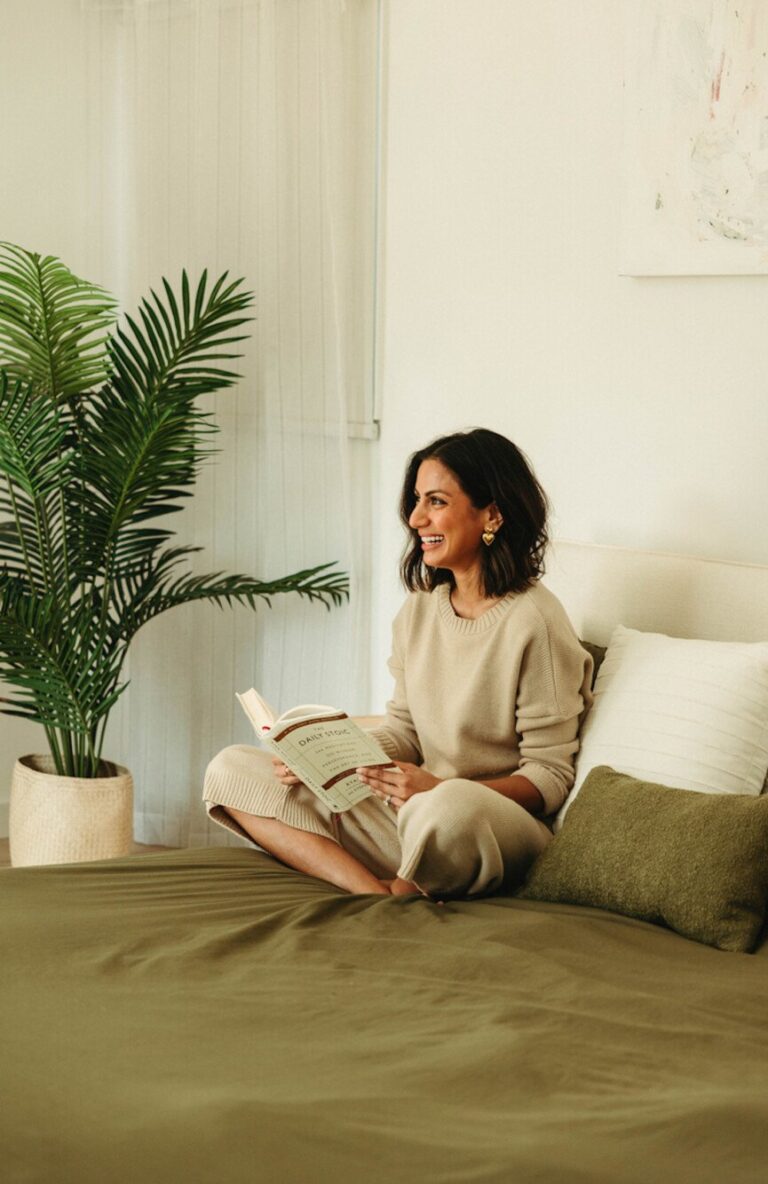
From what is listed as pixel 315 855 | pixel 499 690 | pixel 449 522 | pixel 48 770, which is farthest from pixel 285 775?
pixel 48 770

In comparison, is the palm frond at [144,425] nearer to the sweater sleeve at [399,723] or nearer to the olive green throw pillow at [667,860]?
the sweater sleeve at [399,723]

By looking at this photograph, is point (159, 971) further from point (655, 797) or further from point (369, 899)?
point (655, 797)

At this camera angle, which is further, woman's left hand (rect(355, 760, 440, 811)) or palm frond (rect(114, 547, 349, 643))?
palm frond (rect(114, 547, 349, 643))

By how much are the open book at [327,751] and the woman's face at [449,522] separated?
0.39 m

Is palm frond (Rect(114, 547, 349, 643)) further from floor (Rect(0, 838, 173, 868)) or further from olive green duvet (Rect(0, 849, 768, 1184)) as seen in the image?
olive green duvet (Rect(0, 849, 768, 1184))

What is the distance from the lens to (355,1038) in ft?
4.89

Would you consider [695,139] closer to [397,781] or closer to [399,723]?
[399,723]

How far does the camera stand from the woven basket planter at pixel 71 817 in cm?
316

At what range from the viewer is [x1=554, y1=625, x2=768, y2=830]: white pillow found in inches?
84.7

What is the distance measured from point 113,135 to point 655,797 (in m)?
2.46

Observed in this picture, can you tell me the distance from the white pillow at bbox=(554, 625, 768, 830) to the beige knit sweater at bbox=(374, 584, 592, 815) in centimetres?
6

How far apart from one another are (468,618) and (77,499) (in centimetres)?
112

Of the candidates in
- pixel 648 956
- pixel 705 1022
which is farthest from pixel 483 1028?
pixel 648 956

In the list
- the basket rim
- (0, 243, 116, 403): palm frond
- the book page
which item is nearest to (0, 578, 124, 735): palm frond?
the basket rim
